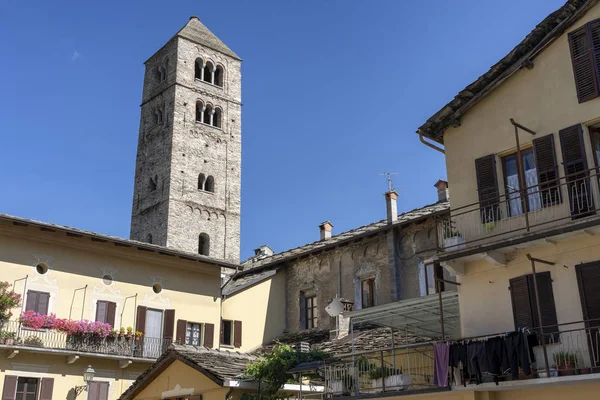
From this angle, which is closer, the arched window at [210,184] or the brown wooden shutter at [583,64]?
the brown wooden shutter at [583,64]

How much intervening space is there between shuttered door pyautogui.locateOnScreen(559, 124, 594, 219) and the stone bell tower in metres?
34.6

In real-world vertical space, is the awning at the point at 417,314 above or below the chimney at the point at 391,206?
below

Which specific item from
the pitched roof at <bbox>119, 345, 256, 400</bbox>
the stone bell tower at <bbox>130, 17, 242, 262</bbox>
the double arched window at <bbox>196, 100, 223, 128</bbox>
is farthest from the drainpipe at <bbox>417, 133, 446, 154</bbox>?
the double arched window at <bbox>196, 100, 223, 128</bbox>

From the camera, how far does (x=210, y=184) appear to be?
168ft

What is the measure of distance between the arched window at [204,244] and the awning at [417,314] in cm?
3079

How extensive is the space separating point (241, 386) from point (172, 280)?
431 inches

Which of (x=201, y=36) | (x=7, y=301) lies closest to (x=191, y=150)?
(x=201, y=36)

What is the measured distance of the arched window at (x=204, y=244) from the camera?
48938 millimetres

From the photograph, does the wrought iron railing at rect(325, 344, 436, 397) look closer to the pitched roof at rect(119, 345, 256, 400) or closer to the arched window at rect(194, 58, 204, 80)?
the pitched roof at rect(119, 345, 256, 400)

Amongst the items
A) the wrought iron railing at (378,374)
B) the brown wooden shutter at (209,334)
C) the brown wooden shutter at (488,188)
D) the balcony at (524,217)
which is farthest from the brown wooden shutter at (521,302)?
the brown wooden shutter at (209,334)

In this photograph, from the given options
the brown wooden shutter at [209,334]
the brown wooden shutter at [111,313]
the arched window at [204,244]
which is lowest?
the brown wooden shutter at [209,334]

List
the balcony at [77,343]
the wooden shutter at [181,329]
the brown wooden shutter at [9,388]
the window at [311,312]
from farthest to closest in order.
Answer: the window at [311,312], the wooden shutter at [181,329], the balcony at [77,343], the brown wooden shutter at [9,388]

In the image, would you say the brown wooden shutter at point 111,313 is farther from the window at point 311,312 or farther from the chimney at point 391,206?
the chimney at point 391,206

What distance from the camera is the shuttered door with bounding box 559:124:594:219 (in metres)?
14.4
